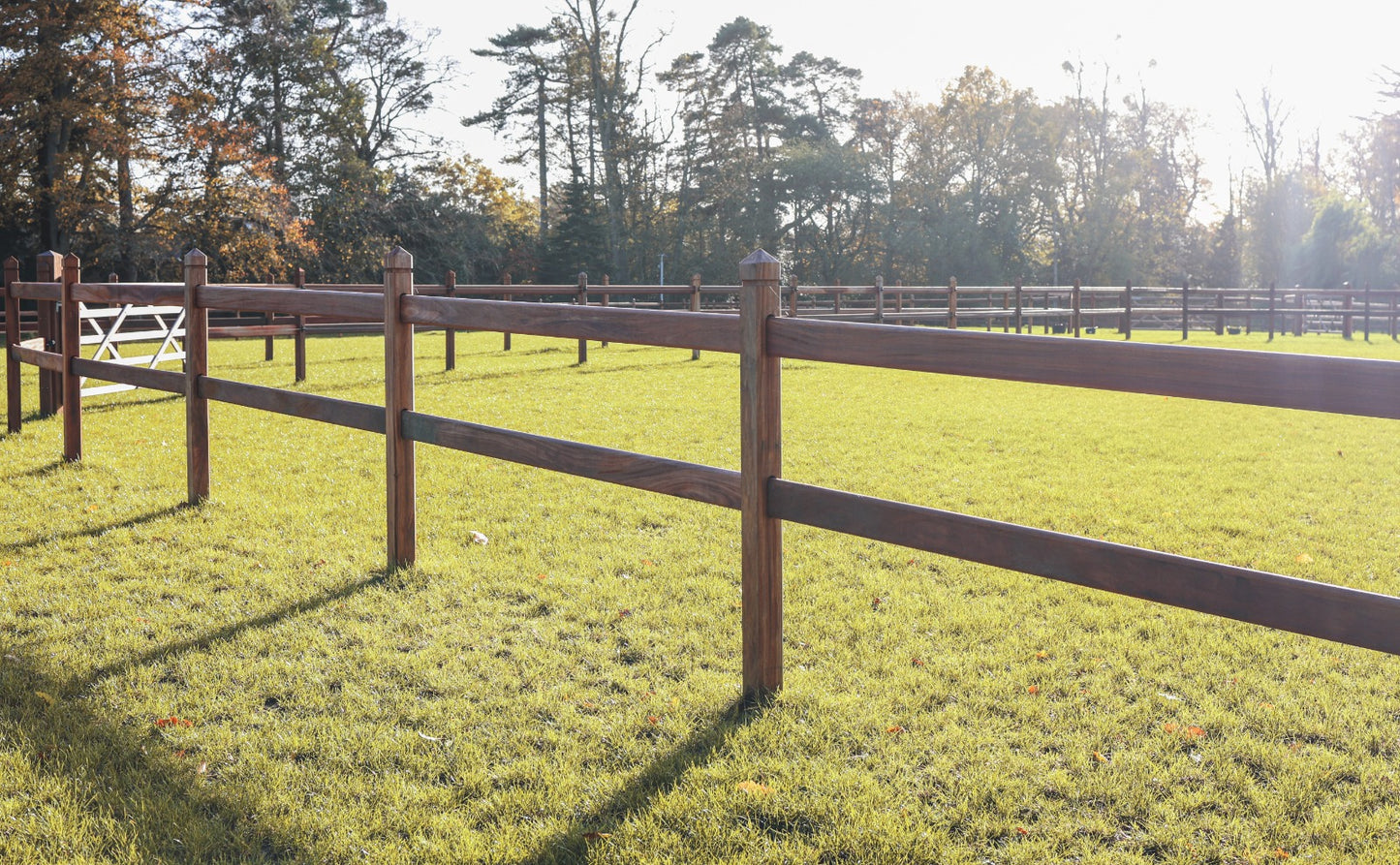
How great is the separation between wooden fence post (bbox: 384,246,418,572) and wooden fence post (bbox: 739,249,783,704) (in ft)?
6.68

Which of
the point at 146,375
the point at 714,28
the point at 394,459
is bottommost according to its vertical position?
the point at 394,459

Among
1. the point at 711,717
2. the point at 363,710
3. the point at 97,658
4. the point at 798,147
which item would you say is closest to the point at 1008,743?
the point at 711,717

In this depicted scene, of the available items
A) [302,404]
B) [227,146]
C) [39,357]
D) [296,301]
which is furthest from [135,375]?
[227,146]

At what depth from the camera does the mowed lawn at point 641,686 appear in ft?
8.91

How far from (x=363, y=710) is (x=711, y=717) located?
1134mm

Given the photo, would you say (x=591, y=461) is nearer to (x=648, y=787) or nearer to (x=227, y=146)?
(x=648, y=787)

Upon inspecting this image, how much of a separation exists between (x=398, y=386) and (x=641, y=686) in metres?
2.01

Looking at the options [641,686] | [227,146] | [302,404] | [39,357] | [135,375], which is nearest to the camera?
[641,686]

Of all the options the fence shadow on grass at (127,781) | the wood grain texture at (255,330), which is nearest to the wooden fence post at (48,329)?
the wood grain texture at (255,330)

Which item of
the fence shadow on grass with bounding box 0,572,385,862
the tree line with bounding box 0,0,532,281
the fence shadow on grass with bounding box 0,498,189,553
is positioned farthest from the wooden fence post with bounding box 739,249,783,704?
the tree line with bounding box 0,0,532,281

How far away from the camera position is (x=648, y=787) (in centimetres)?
293

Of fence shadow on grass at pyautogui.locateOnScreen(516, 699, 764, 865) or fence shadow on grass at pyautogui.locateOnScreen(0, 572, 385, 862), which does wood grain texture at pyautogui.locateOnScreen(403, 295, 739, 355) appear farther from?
fence shadow on grass at pyautogui.locateOnScreen(0, 572, 385, 862)

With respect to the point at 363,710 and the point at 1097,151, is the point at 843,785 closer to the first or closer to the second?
the point at 363,710

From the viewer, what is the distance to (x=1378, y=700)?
3.54m
